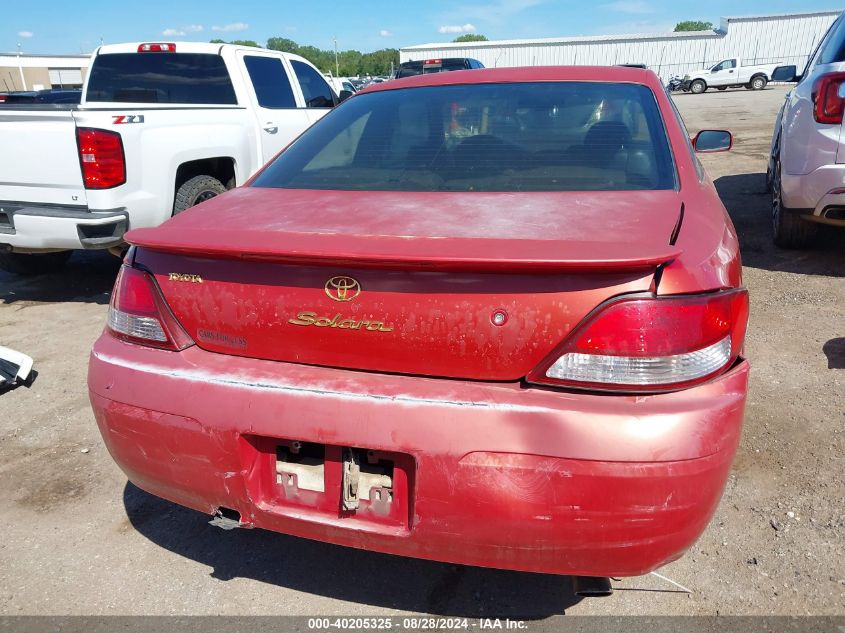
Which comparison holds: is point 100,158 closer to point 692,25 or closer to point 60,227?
Answer: point 60,227

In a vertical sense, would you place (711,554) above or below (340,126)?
below

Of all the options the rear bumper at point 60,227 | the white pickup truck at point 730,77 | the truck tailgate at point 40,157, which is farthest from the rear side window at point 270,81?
the white pickup truck at point 730,77

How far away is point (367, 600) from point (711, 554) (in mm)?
1217

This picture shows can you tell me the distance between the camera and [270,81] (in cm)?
655

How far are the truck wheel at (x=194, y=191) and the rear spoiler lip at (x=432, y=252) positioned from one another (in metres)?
3.52

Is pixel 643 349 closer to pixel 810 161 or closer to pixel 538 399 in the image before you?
pixel 538 399

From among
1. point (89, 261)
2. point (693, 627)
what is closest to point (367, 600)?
point (693, 627)

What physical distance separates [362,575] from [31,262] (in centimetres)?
514

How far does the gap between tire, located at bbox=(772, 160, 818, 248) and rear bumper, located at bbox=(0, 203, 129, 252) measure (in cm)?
506

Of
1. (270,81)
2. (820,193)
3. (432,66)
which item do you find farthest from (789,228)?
(432,66)

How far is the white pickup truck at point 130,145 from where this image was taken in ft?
14.4

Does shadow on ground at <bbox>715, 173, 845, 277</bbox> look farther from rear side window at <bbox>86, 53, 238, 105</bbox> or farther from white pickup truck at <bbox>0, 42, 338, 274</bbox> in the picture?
rear side window at <bbox>86, 53, 238, 105</bbox>

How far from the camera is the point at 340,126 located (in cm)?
282

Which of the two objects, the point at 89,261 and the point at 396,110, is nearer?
the point at 396,110
